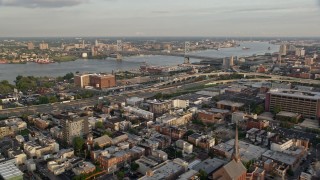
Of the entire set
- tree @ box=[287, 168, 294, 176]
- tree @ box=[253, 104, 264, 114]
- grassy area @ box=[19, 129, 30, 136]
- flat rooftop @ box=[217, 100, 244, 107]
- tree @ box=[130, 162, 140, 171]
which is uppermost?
flat rooftop @ box=[217, 100, 244, 107]

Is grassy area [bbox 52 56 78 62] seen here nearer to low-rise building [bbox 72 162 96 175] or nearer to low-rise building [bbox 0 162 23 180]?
low-rise building [bbox 0 162 23 180]

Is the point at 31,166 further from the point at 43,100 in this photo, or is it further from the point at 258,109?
the point at 258,109

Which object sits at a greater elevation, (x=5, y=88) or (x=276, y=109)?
(x=5, y=88)

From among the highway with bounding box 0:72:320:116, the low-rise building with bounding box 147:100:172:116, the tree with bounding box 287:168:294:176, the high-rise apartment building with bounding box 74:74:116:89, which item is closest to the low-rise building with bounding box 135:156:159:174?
the tree with bounding box 287:168:294:176

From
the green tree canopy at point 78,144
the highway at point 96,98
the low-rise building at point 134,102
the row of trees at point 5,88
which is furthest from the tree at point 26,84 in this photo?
the green tree canopy at point 78,144

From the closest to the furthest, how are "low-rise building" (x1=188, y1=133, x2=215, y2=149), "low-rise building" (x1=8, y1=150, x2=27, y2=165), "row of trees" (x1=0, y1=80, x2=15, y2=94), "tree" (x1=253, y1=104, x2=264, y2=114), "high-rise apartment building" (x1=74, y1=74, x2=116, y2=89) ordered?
"low-rise building" (x1=8, y1=150, x2=27, y2=165), "low-rise building" (x1=188, y1=133, x2=215, y2=149), "tree" (x1=253, y1=104, x2=264, y2=114), "row of trees" (x1=0, y1=80, x2=15, y2=94), "high-rise apartment building" (x1=74, y1=74, x2=116, y2=89)

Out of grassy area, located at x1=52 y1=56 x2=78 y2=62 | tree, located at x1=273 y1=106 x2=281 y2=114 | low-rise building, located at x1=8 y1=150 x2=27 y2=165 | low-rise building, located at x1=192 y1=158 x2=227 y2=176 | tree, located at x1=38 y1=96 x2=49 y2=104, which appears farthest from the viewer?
grassy area, located at x1=52 y1=56 x2=78 y2=62

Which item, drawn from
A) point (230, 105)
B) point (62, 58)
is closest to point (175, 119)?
point (230, 105)

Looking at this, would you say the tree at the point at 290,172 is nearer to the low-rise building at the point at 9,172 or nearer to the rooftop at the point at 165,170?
the rooftop at the point at 165,170
